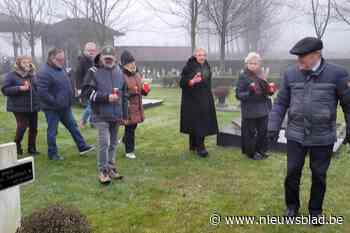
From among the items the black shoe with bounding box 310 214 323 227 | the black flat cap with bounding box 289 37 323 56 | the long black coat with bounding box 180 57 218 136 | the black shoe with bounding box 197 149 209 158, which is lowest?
the black shoe with bounding box 310 214 323 227

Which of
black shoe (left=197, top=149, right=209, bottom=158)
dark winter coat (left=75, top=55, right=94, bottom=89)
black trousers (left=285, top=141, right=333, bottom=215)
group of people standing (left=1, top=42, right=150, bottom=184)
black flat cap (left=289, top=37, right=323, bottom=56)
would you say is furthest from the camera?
dark winter coat (left=75, top=55, right=94, bottom=89)

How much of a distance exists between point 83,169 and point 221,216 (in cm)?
243

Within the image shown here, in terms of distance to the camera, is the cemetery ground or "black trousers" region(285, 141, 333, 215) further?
the cemetery ground

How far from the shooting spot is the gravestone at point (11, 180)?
9.09ft

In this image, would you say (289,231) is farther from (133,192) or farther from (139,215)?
(133,192)

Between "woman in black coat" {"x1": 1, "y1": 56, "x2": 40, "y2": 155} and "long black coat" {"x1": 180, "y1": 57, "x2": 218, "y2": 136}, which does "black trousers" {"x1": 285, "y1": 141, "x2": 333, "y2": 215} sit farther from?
"woman in black coat" {"x1": 1, "y1": 56, "x2": 40, "y2": 155}

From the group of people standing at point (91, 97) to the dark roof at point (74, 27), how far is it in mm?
14043

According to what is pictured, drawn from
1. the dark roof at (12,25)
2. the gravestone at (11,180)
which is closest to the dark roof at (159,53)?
the dark roof at (12,25)

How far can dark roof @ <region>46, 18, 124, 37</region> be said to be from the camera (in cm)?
2132

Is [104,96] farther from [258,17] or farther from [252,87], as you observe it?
[258,17]

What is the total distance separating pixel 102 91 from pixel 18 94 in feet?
6.53

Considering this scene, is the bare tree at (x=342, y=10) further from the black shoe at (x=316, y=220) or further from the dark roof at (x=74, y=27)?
the black shoe at (x=316, y=220)

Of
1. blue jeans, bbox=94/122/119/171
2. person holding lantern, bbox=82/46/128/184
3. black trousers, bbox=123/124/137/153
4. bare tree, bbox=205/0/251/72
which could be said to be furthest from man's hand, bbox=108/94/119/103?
bare tree, bbox=205/0/251/72

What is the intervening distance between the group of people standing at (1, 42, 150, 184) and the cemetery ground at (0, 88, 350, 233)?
1.17 ft
